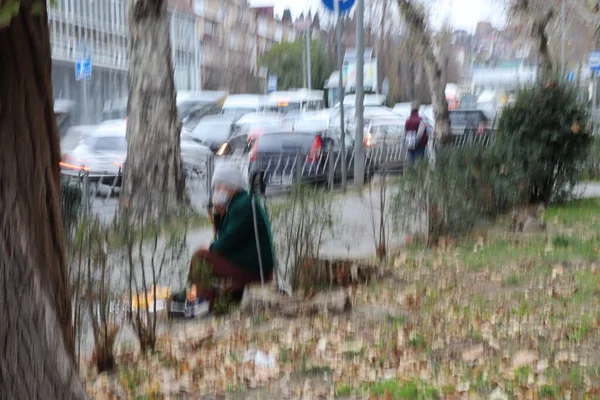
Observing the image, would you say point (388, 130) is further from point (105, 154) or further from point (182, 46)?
point (182, 46)

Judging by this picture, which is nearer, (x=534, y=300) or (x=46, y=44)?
(x=46, y=44)

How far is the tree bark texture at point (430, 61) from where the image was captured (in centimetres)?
2622

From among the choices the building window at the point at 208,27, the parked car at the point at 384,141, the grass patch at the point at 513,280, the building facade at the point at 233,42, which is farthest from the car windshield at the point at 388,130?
the building window at the point at 208,27

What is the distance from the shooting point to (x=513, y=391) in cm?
548

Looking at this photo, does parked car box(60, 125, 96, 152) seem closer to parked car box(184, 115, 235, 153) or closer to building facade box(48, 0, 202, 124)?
parked car box(184, 115, 235, 153)

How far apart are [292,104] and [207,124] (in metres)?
16.1

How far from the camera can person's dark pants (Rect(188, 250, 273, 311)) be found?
8359 millimetres

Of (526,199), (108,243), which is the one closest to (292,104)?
(526,199)

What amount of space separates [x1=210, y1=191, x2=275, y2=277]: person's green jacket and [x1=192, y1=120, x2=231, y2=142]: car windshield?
27.3m

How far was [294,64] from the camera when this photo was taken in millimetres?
77125

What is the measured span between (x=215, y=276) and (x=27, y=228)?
4.32m

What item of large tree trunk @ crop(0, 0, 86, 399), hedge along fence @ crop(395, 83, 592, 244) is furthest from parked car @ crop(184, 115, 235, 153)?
large tree trunk @ crop(0, 0, 86, 399)

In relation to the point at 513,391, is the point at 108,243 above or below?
above

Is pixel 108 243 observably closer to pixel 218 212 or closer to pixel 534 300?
pixel 218 212
